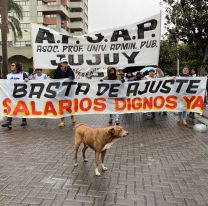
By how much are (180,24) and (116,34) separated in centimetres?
400

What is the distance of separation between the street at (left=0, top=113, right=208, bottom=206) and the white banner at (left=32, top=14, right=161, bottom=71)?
2678mm

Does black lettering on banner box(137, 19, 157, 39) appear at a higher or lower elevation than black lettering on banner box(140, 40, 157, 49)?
higher

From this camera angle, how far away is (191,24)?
13.2 meters

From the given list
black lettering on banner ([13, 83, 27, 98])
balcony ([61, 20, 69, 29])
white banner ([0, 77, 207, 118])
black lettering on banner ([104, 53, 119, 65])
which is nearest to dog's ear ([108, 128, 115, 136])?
white banner ([0, 77, 207, 118])

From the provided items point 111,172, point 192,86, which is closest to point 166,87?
point 192,86

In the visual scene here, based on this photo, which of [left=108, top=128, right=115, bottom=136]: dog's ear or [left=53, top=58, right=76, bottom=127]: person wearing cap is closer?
[left=108, top=128, right=115, bottom=136]: dog's ear

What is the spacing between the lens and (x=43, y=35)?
10656mm

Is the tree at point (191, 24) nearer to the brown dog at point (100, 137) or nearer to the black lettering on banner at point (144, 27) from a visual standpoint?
the black lettering on banner at point (144, 27)

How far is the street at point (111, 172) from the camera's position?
14.5ft

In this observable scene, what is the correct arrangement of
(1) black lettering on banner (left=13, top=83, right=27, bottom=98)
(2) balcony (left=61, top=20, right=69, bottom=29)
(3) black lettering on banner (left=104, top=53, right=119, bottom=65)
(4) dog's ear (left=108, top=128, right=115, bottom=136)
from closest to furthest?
1. (4) dog's ear (left=108, top=128, right=115, bottom=136)
2. (1) black lettering on banner (left=13, top=83, right=27, bottom=98)
3. (3) black lettering on banner (left=104, top=53, right=119, bottom=65)
4. (2) balcony (left=61, top=20, right=69, bottom=29)

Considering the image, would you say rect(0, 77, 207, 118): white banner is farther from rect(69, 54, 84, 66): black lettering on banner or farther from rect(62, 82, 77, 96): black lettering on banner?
rect(69, 54, 84, 66): black lettering on banner

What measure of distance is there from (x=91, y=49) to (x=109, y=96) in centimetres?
171

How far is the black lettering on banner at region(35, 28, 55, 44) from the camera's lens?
1060 centimetres

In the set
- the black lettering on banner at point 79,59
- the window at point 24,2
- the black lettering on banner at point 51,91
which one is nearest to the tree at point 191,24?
the black lettering on banner at point 79,59
